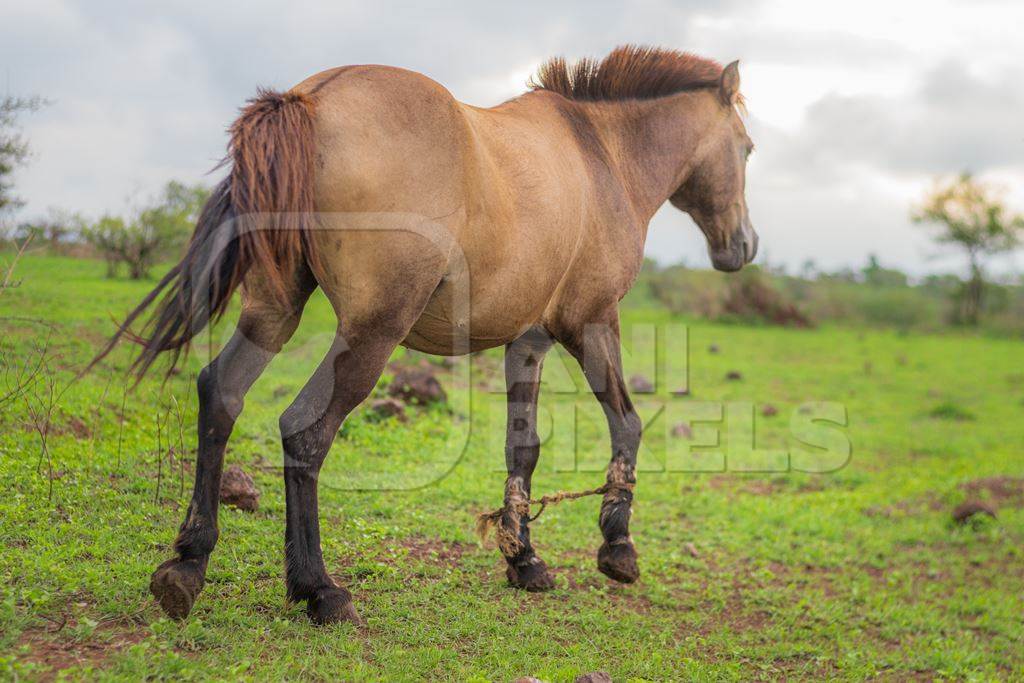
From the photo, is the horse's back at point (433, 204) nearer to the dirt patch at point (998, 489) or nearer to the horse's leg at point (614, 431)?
the horse's leg at point (614, 431)

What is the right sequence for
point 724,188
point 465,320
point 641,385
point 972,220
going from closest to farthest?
1. point 465,320
2. point 724,188
3. point 641,385
4. point 972,220

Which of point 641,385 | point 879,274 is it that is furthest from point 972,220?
point 641,385

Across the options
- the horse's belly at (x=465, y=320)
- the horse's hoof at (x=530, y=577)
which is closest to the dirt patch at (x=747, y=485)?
the horse's hoof at (x=530, y=577)

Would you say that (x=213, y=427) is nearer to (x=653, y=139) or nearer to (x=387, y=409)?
(x=653, y=139)

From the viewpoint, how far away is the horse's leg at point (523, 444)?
4.64 metres

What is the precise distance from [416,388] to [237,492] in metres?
3.54

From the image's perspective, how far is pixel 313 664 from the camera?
3.23 m

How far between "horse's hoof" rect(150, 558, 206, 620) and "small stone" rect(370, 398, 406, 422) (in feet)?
13.5

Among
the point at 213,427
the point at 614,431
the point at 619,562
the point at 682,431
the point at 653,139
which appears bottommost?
the point at 619,562

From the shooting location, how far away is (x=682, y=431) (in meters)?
10.2

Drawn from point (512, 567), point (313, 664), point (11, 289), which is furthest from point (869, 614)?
point (11, 289)

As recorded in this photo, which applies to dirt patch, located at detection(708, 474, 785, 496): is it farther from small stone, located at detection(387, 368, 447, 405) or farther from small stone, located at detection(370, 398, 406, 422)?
small stone, located at detection(370, 398, 406, 422)

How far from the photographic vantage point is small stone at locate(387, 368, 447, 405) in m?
8.23

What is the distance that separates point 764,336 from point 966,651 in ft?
54.4
